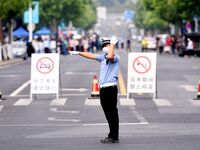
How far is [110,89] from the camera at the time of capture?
14562 millimetres

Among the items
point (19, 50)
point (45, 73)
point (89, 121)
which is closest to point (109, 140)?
point (89, 121)

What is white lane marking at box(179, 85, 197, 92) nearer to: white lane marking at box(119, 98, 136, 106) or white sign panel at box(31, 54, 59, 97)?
white lane marking at box(119, 98, 136, 106)

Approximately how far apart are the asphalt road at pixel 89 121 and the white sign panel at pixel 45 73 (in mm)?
306

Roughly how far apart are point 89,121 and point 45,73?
23.3 ft

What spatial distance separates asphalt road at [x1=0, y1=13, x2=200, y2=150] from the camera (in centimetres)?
1432

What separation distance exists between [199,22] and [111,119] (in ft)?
249

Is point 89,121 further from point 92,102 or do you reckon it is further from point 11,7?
point 11,7


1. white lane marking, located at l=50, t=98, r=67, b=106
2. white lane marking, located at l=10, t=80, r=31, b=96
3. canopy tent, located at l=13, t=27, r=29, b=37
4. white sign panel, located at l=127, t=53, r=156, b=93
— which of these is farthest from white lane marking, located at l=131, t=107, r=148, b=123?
canopy tent, located at l=13, t=27, r=29, b=37

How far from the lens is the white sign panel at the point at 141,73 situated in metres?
24.8

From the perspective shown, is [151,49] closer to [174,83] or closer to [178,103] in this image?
[174,83]

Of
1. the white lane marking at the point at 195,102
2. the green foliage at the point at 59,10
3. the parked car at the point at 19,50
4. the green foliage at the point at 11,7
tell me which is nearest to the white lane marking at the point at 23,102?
the white lane marking at the point at 195,102

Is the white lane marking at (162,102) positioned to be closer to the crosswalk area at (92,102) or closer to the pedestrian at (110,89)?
the crosswalk area at (92,102)

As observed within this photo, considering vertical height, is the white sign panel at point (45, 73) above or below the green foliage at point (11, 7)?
below

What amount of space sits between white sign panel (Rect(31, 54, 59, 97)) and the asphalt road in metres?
0.31
